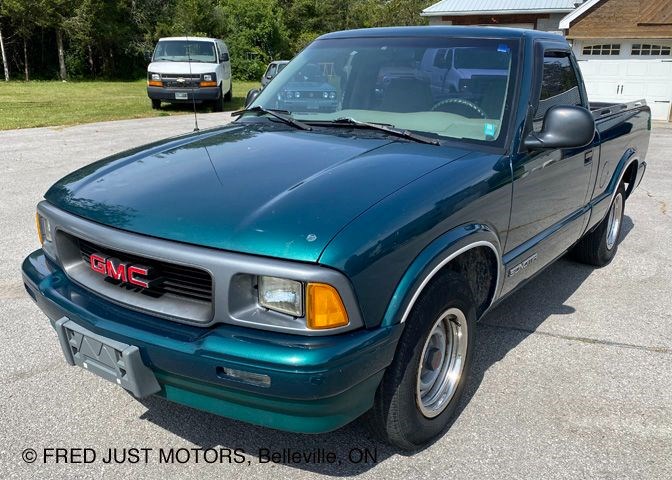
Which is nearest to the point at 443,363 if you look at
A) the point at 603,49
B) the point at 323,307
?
the point at 323,307

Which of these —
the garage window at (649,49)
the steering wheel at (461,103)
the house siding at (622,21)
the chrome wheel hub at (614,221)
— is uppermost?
the house siding at (622,21)

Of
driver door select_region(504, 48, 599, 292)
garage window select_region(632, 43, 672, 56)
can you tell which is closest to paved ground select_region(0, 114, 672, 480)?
driver door select_region(504, 48, 599, 292)

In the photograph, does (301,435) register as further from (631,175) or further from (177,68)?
(177,68)

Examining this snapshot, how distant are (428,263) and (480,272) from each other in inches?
32.2

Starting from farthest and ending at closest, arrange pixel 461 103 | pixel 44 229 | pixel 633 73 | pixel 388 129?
1. pixel 633 73
2. pixel 461 103
3. pixel 388 129
4. pixel 44 229

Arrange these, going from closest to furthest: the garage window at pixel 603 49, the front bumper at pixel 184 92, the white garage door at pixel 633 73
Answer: the front bumper at pixel 184 92 < the white garage door at pixel 633 73 < the garage window at pixel 603 49

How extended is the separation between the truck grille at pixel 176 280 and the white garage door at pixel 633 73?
701 inches

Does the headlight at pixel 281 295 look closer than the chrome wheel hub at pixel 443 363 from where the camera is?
Yes

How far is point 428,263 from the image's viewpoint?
7.80 feet

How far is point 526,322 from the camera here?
4055 millimetres

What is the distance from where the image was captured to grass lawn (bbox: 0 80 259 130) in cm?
1465

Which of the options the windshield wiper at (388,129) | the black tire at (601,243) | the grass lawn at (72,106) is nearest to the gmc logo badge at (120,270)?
the windshield wiper at (388,129)

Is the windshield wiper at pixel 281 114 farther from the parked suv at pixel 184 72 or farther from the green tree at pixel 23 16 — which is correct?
the green tree at pixel 23 16

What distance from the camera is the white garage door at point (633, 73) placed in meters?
18.1
